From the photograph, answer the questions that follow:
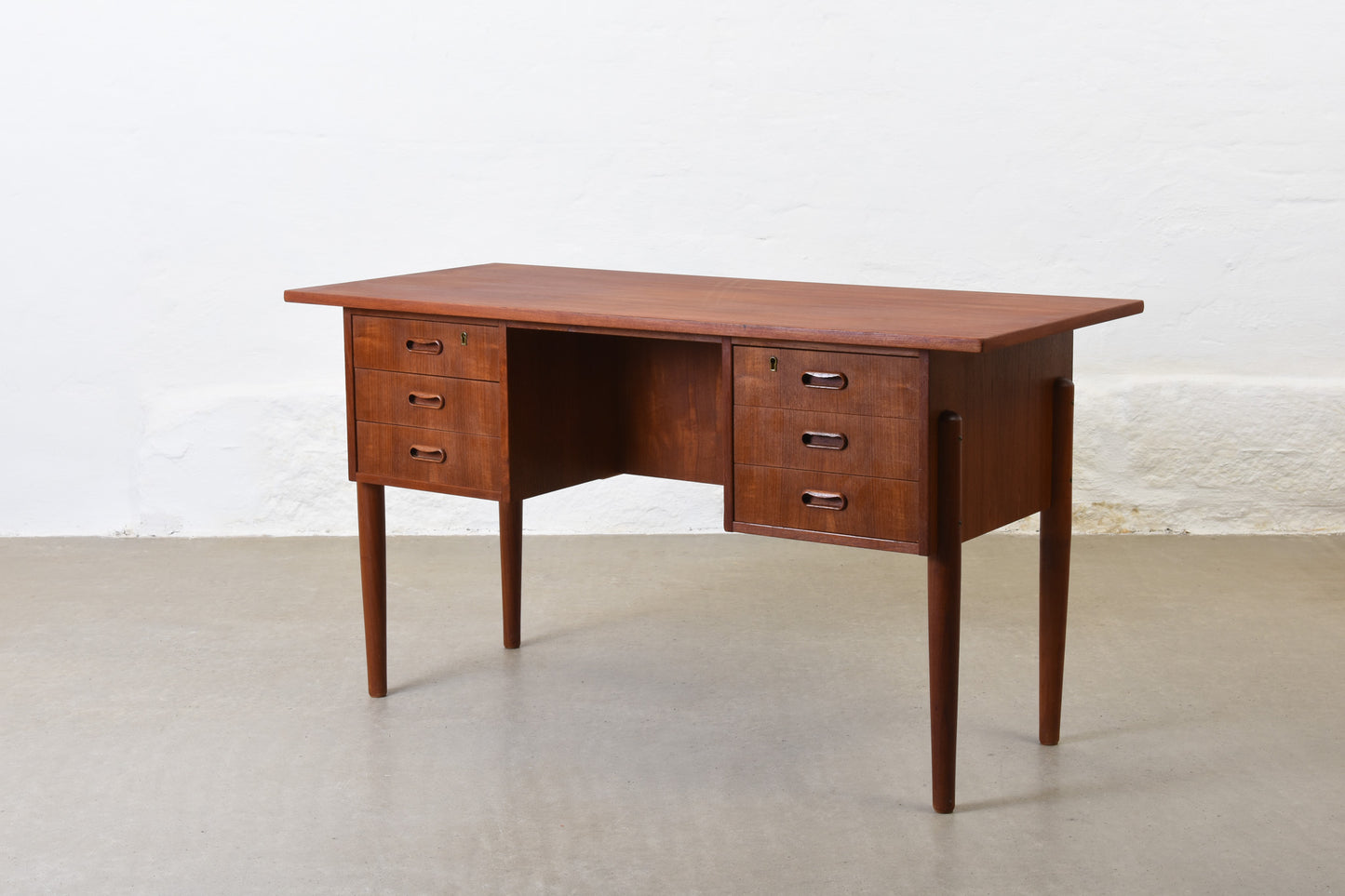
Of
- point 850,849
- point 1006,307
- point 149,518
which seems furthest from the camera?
point 149,518

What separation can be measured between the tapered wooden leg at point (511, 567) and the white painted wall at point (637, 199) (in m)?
1.27

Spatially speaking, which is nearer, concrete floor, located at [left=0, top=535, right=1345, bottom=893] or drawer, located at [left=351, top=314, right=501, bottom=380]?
concrete floor, located at [left=0, top=535, right=1345, bottom=893]

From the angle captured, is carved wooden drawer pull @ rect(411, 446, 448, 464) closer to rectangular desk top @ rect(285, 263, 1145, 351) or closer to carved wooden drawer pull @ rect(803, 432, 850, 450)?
rectangular desk top @ rect(285, 263, 1145, 351)

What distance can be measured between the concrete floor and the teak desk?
0.23 meters

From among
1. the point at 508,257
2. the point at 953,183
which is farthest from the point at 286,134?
the point at 953,183

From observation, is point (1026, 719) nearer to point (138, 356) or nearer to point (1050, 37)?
Result: point (1050, 37)

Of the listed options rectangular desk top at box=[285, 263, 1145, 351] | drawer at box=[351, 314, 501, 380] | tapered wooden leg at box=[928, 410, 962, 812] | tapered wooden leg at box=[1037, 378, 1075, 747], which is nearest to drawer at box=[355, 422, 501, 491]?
drawer at box=[351, 314, 501, 380]

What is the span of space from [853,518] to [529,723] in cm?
99

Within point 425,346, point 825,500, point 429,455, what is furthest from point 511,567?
point 825,500

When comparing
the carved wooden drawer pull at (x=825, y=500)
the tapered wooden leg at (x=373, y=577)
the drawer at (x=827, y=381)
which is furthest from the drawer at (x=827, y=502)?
the tapered wooden leg at (x=373, y=577)

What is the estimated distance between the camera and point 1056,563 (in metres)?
3.07

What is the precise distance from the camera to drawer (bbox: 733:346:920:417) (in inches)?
104

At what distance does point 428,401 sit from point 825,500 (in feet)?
3.07

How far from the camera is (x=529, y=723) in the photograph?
3.35m
